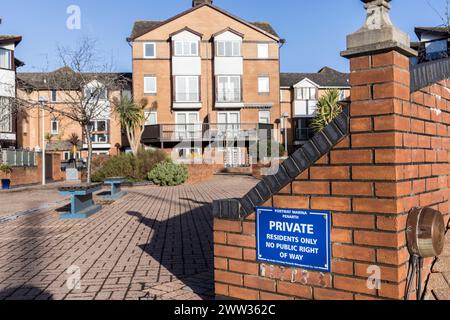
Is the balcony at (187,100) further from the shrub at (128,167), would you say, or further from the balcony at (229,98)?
the shrub at (128,167)

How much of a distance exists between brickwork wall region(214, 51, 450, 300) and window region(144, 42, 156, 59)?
35616 mm

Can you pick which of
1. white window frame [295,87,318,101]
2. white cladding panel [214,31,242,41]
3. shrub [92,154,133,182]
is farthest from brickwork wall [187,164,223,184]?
white window frame [295,87,318,101]

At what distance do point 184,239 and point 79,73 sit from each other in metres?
12.4

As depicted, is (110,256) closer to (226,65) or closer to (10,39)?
(226,65)

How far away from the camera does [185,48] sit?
1428 inches

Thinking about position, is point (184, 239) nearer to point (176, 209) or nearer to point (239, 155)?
point (176, 209)

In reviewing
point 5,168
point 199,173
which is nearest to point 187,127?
point 199,173

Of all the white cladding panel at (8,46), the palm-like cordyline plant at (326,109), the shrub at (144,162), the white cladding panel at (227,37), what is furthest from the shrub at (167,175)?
Answer: the palm-like cordyline plant at (326,109)

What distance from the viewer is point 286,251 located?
3240 mm

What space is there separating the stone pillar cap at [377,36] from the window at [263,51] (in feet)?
118

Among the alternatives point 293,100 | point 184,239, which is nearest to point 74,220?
point 184,239

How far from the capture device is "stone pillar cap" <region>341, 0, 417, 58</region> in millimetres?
2779

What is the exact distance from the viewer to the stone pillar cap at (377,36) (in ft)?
9.12
